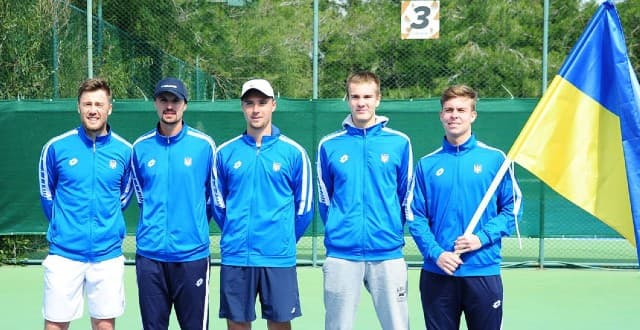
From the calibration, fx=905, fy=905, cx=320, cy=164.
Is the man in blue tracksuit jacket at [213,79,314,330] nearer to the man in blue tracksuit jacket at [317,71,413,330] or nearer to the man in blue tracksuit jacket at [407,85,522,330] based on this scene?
the man in blue tracksuit jacket at [317,71,413,330]

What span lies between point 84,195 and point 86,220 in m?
0.14

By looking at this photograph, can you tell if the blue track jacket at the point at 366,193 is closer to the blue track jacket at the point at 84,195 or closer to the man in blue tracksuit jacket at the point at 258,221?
the man in blue tracksuit jacket at the point at 258,221

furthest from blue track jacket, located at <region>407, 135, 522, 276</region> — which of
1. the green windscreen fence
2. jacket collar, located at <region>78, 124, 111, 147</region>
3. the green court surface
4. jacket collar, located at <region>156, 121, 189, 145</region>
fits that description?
the green windscreen fence

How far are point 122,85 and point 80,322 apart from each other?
564cm

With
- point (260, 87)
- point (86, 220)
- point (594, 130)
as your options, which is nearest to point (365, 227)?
point (260, 87)

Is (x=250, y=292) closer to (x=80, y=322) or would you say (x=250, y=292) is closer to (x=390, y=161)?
(x=390, y=161)

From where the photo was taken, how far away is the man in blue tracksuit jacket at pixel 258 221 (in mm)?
5051

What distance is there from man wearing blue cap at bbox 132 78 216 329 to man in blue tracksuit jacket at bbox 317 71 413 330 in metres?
0.74

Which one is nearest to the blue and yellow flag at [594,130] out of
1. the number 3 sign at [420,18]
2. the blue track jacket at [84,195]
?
the blue track jacket at [84,195]

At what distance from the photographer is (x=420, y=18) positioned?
10.6m

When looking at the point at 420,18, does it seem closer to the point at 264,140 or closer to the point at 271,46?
the point at 264,140

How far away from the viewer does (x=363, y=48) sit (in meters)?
19.2

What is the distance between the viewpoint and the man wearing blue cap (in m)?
5.08

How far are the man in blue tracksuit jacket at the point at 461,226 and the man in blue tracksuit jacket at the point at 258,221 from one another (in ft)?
2.48
